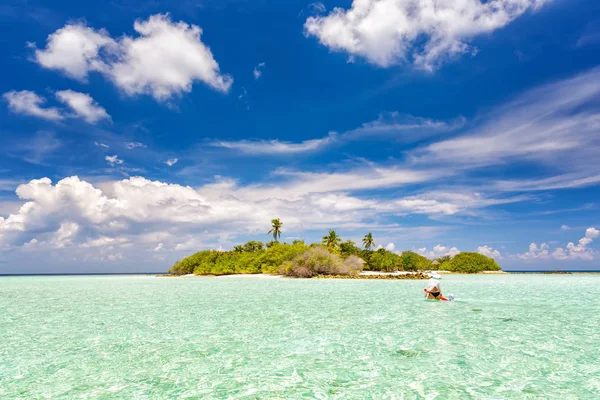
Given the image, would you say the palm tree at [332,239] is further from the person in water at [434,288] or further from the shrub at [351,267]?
the person in water at [434,288]

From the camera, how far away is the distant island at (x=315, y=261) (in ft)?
244

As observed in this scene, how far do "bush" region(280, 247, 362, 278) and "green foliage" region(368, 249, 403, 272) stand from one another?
99.8 ft

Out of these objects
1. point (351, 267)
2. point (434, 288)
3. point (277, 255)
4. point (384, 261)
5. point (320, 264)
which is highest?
point (277, 255)

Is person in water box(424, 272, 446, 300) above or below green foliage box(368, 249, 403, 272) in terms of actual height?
below

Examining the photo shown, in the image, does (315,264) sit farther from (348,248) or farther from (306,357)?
(306,357)

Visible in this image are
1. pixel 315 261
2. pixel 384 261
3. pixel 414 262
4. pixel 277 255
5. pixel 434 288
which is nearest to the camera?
pixel 434 288

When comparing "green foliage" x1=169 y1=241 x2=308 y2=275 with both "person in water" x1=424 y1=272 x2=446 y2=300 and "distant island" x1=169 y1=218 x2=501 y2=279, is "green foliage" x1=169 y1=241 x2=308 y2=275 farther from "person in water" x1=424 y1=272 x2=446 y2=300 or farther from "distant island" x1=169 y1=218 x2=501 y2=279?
"person in water" x1=424 y1=272 x2=446 y2=300

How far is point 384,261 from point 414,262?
1238cm

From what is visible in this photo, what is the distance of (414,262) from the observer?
10906cm

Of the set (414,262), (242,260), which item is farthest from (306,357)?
(414,262)

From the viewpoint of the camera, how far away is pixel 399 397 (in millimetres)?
7555

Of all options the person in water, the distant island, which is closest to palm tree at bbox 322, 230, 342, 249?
the distant island

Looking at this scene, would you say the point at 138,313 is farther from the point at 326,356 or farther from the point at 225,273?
the point at 225,273

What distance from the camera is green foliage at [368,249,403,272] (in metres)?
103
